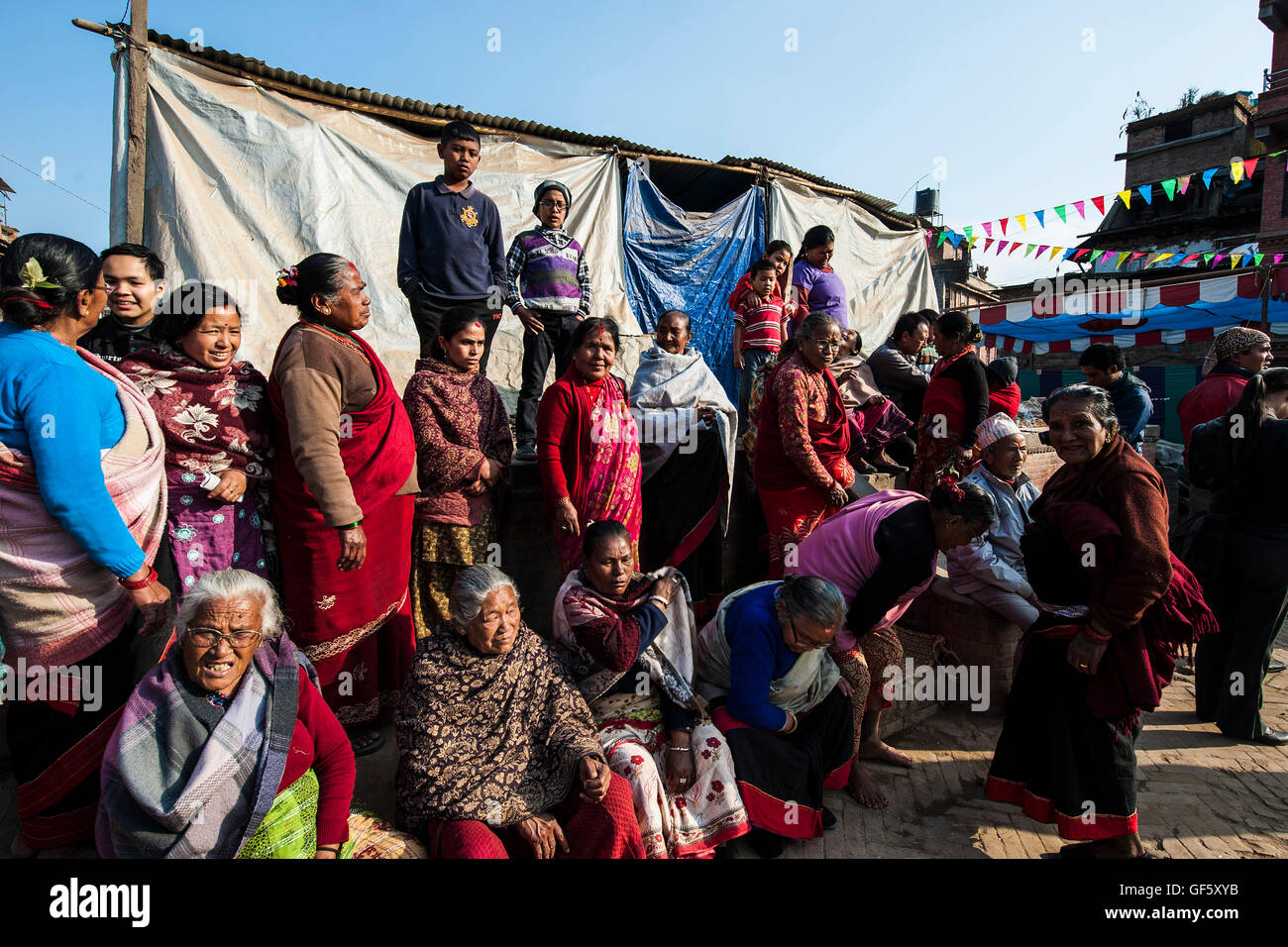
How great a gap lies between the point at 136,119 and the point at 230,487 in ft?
11.7

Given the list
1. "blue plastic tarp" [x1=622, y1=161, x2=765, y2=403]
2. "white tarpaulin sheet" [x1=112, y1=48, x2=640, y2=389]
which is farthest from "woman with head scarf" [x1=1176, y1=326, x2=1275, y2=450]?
"white tarpaulin sheet" [x1=112, y1=48, x2=640, y2=389]

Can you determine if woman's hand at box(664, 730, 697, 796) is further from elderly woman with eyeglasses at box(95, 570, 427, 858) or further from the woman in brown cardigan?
the woman in brown cardigan

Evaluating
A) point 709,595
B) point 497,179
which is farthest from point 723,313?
point 709,595

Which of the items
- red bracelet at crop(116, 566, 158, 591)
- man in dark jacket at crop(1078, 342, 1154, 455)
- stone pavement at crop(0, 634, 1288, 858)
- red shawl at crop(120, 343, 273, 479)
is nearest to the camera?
red bracelet at crop(116, 566, 158, 591)

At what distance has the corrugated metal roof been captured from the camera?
15.6 ft

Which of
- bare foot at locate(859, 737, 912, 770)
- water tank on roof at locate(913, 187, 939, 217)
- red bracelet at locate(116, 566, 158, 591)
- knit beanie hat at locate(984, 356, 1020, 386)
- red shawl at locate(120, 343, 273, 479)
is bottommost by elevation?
bare foot at locate(859, 737, 912, 770)

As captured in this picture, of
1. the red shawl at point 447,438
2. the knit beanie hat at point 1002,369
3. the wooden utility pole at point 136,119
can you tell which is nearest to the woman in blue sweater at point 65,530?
the red shawl at point 447,438

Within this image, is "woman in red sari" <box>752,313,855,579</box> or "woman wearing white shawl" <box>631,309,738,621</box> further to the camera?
"woman wearing white shawl" <box>631,309,738,621</box>

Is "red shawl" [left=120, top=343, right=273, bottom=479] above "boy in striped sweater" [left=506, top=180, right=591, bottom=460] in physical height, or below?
below

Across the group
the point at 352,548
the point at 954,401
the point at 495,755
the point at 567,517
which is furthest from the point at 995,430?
the point at 352,548

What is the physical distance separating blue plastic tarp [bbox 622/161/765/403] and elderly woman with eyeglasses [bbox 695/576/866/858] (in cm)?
498

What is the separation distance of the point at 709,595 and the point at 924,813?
1.55m

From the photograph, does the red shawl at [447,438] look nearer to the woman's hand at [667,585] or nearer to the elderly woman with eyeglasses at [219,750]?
the woman's hand at [667,585]

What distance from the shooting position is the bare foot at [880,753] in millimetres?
3400
